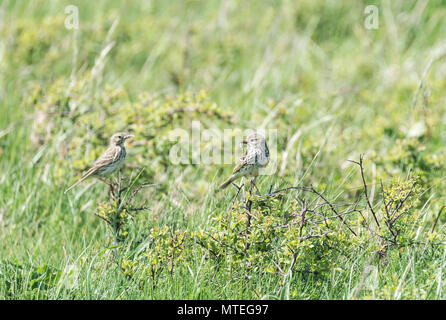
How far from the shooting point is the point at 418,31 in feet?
34.1

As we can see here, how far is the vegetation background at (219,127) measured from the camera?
408 centimetres

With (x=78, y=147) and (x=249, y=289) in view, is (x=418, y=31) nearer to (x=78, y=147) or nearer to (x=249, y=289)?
(x=78, y=147)

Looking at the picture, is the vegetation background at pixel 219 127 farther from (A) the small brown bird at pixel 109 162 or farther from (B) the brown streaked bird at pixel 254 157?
(A) the small brown bird at pixel 109 162

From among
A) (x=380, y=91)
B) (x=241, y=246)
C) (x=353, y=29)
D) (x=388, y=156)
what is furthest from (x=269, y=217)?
(x=353, y=29)

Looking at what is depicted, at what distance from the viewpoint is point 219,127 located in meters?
7.25

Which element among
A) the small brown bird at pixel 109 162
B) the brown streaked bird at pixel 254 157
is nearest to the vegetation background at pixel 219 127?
the brown streaked bird at pixel 254 157

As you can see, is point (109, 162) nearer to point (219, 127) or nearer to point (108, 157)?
point (108, 157)

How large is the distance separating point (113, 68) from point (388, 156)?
500 centimetres

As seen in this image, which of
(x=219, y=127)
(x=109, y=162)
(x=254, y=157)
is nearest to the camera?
(x=254, y=157)

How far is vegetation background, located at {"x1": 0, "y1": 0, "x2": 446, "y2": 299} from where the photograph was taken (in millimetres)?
4078

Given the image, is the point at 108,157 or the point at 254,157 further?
the point at 108,157

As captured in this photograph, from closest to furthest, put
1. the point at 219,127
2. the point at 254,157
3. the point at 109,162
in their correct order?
the point at 254,157 → the point at 109,162 → the point at 219,127

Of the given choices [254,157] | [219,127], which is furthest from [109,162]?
[219,127]
